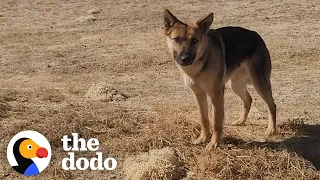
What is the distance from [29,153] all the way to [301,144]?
10.6 ft

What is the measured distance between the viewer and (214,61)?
604cm

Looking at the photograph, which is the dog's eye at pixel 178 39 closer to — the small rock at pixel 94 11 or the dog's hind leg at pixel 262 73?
the dog's hind leg at pixel 262 73

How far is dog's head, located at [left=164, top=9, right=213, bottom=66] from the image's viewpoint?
5703 mm

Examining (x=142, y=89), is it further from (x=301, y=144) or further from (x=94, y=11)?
(x=94, y=11)

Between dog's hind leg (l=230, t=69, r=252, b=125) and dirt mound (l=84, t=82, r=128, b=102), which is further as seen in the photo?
dirt mound (l=84, t=82, r=128, b=102)

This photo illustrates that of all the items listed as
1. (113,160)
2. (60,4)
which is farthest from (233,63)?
(60,4)

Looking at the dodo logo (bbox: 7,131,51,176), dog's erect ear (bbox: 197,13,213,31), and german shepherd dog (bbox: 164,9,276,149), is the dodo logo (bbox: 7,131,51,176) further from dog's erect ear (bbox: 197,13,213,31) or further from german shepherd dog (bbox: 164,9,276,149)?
dog's erect ear (bbox: 197,13,213,31)

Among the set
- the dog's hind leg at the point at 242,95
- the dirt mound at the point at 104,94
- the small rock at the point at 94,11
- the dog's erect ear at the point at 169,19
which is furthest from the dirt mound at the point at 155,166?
the small rock at the point at 94,11

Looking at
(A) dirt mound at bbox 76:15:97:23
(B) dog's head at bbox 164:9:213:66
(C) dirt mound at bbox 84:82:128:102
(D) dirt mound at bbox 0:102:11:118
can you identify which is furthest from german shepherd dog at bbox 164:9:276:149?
(A) dirt mound at bbox 76:15:97:23

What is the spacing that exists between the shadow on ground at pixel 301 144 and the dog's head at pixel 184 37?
1.36 m

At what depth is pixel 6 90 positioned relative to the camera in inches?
337

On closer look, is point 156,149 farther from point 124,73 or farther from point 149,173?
point 124,73

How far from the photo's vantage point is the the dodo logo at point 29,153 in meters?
5.93

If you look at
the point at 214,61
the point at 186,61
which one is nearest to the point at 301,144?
the point at 214,61
